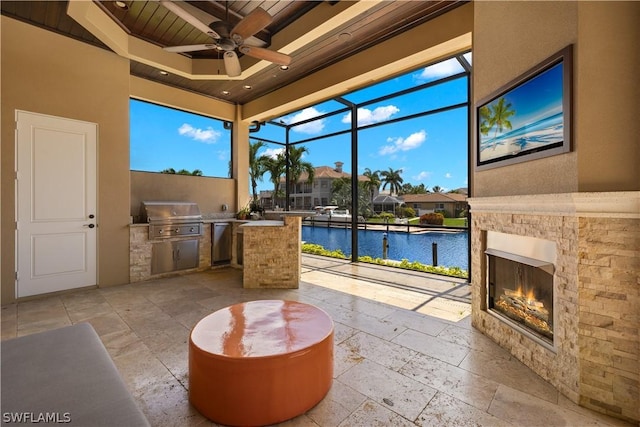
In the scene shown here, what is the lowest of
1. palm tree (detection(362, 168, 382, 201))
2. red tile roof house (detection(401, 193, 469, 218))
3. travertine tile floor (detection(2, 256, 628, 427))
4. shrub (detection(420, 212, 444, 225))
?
travertine tile floor (detection(2, 256, 628, 427))

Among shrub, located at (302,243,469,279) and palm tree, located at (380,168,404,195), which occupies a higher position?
palm tree, located at (380,168,404,195)

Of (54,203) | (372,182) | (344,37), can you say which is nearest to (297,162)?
(372,182)

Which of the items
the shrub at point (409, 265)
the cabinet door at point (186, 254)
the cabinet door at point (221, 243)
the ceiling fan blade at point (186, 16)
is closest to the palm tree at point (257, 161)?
the shrub at point (409, 265)

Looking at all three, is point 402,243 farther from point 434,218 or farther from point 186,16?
point 186,16

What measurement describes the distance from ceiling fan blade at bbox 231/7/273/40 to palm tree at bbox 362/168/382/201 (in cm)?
1079

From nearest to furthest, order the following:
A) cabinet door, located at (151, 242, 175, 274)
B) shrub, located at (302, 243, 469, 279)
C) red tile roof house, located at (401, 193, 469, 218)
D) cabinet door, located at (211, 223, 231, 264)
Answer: cabinet door, located at (151, 242, 175, 274)
shrub, located at (302, 243, 469, 279)
cabinet door, located at (211, 223, 231, 264)
red tile roof house, located at (401, 193, 469, 218)

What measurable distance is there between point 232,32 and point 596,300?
4.05 metres

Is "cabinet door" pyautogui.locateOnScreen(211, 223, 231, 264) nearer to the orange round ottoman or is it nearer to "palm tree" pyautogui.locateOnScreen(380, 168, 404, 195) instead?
the orange round ottoman

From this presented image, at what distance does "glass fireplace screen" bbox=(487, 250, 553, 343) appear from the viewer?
219 cm

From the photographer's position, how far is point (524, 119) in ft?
7.75

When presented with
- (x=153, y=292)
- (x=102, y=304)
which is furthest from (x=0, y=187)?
(x=153, y=292)

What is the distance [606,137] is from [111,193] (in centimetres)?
596

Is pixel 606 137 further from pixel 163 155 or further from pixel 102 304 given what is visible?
pixel 163 155

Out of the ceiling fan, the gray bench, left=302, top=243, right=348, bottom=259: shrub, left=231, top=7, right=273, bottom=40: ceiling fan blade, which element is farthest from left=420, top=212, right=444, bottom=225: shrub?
the gray bench
